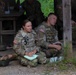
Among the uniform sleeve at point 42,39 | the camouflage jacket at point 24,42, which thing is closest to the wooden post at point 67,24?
the uniform sleeve at point 42,39

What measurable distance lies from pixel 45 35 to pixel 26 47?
1.88 ft

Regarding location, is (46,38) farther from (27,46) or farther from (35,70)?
(35,70)

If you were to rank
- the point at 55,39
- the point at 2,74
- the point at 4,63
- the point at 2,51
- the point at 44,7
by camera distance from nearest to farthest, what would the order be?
the point at 2,74, the point at 4,63, the point at 55,39, the point at 2,51, the point at 44,7

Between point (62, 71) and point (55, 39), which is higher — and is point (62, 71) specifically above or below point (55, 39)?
below

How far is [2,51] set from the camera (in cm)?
792

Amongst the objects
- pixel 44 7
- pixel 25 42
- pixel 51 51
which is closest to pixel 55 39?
pixel 51 51

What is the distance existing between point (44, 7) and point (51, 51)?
31.4ft

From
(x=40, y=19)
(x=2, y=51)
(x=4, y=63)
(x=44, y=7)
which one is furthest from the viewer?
(x=44, y=7)

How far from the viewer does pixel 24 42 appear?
6.54m

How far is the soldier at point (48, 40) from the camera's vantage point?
680cm

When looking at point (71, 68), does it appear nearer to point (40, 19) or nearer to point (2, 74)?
point (2, 74)

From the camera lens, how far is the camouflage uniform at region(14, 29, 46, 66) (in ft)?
21.0

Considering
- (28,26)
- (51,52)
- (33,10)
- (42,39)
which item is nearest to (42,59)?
(51,52)

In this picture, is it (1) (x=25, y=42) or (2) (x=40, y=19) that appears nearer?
(1) (x=25, y=42)
